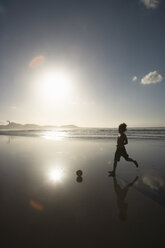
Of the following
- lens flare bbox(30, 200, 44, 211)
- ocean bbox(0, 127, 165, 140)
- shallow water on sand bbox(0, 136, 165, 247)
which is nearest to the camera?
shallow water on sand bbox(0, 136, 165, 247)

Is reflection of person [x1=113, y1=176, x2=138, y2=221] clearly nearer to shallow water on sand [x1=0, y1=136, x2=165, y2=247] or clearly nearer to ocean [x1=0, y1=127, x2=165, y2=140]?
shallow water on sand [x1=0, y1=136, x2=165, y2=247]

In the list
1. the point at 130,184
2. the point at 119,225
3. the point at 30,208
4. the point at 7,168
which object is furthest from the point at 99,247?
the point at 7,168

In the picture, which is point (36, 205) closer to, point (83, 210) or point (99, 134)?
point (83, 210)

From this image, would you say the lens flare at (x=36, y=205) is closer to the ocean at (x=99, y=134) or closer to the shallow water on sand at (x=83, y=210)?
the shallow water on sand at (x=83, y=210)

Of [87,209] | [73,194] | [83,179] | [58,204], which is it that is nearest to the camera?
[87,209]

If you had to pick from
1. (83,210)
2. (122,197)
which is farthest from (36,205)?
(122,197)

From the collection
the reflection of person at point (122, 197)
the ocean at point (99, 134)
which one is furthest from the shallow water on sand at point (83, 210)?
the ocean at point (99, 134)

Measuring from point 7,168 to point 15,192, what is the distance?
3.21m

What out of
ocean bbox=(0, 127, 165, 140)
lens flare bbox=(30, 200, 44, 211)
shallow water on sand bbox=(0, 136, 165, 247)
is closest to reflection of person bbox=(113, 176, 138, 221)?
shallow water on sand bbox=(0, 136, 165, 247)

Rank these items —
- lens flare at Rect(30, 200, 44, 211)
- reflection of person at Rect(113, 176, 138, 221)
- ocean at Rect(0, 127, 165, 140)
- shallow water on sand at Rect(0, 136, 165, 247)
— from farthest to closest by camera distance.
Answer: ocean at Rect(0, 127, 165, 140)
lens flare at Rect(30, 200, 44, 211)
reflection of person at Rect(113, 176, 138, 221)
shallow water on sand at Rect(0, 136, 165, 247)

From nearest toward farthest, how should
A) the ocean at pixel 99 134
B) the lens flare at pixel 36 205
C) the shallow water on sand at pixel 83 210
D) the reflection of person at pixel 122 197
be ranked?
the shallow water on sand at pixel 83 210, the reflection of person at pixel 122 197, the lens flare at pixel 36 205, the ocean at pixel 99 134

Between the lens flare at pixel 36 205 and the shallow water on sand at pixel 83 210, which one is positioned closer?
the shallow water on sand at pixel 83 210

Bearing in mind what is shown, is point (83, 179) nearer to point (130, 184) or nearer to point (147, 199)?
point (130, 184)

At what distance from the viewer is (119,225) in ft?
9.71
